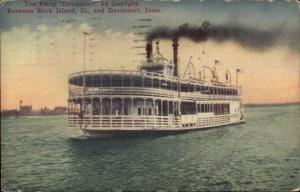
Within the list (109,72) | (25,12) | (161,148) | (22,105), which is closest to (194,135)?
(161,148)

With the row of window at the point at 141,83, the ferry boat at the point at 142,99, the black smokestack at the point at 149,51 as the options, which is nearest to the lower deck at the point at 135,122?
the ferry boat at the point at 142,99

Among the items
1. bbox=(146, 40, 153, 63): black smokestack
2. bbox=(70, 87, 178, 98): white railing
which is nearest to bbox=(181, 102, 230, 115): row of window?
bbox=(70, 87, 178, 98): white railing

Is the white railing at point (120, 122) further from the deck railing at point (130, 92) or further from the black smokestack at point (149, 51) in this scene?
the black smokestack at point (149, 51)

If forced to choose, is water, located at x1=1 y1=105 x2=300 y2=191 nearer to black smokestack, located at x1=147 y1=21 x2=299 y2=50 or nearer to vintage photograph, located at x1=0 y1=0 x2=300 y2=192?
vintage photograph, located at x1=0 y1=0 x2=300 y2=192

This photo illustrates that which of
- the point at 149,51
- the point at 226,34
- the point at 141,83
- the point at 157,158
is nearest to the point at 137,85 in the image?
the point at 141,83

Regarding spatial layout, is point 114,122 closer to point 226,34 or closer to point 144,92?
point 144,92

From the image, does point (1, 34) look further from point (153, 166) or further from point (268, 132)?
point (268, 132)

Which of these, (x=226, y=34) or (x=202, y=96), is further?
(x=202, y=96)
